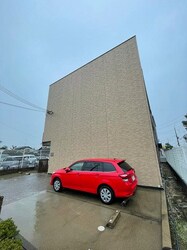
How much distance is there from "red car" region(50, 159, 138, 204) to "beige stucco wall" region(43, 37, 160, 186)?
1.97 metres

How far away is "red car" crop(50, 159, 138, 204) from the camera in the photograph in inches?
147

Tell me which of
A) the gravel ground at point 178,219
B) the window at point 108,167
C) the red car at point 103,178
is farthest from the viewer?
the window at point 108,167

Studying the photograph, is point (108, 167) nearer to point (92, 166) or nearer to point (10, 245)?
point (92, 166)

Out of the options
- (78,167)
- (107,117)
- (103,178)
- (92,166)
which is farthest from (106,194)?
(107,117)

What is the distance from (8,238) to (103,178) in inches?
110

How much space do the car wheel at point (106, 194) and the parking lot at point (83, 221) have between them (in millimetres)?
154

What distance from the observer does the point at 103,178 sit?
405cm

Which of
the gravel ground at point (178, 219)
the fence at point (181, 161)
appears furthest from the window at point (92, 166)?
the fence at point (181, 161)

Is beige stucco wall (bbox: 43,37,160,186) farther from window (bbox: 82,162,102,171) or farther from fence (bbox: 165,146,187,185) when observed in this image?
window (bbox: 82,162,102,171)

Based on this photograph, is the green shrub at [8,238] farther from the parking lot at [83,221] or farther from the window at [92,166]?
the window at [92,166]

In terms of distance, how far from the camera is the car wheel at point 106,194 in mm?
3878

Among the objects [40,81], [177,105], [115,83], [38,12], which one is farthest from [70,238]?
[177,105]

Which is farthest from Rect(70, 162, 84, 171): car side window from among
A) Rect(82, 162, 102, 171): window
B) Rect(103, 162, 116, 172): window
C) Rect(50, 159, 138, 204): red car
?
Rect(103, 162, 116, 172): window

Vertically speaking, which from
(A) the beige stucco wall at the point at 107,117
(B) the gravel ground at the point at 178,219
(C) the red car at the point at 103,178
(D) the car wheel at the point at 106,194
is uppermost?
(A) the beige stucco wall at the point at 107,117
